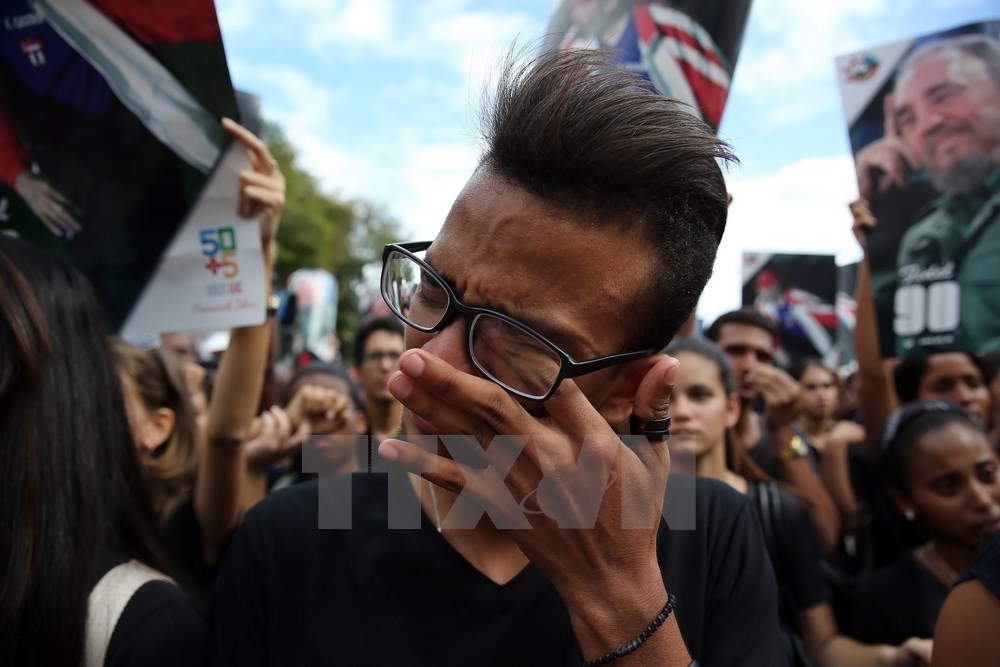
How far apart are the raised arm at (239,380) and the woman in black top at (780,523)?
1451 mm

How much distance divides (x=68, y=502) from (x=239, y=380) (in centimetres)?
73

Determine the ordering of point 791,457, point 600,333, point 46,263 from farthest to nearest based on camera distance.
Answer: point 791,457, point 46,263, point 600,333

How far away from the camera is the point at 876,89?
3391mm

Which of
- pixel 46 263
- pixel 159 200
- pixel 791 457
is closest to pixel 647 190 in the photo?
pixel 46 263

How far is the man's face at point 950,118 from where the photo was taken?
3143 millimetres

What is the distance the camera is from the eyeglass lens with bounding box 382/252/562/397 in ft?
4.18

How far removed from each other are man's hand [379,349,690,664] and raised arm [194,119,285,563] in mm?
1401

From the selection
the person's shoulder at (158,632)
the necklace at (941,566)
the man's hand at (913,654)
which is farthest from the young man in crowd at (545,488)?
the necklace at (941,566)

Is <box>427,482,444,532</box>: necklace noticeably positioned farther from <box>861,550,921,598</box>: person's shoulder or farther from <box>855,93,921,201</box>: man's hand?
<box>855,93,921,201</box>: man's hand

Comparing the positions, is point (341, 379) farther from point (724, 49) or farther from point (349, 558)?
point (349, 558)

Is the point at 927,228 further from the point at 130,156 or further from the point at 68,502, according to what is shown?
the point at 68,502

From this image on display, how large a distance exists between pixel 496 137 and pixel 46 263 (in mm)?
1112

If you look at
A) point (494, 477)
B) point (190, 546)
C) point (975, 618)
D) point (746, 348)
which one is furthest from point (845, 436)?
point (494, 477)

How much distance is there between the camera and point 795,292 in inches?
236
